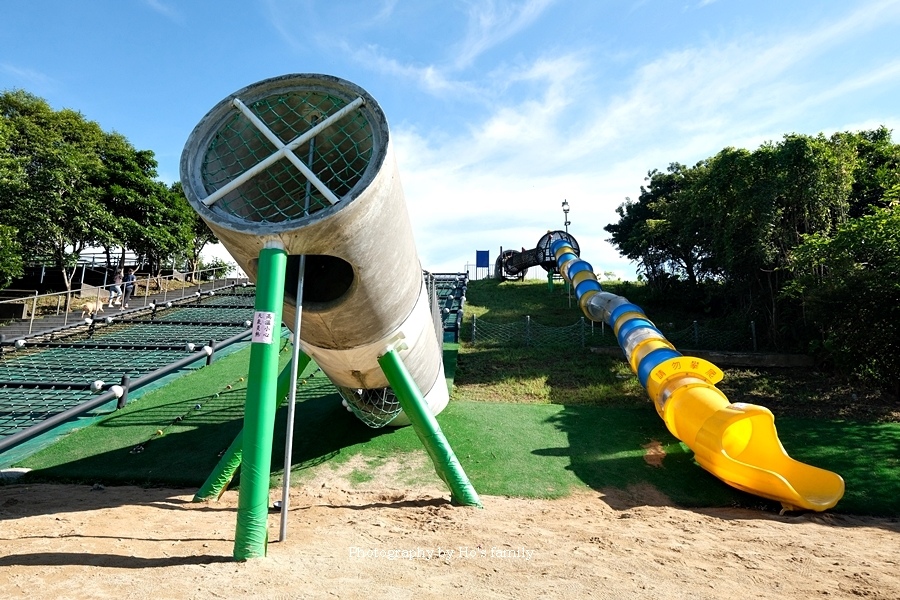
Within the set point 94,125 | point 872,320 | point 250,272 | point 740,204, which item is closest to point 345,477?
point 250,272

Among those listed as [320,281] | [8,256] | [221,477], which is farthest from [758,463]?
[8,256]

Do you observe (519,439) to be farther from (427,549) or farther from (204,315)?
(204,315)

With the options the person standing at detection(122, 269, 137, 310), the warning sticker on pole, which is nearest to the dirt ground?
the warning sticker on pole

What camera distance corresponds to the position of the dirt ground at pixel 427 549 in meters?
3.34

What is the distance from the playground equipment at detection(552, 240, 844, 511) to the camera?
6340 millimetres

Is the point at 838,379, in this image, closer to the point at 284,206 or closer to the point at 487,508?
the point at 487,508

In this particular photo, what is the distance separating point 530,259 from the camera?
2803 centimetres

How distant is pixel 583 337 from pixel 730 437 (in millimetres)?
8036

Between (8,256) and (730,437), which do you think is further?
(8,256)

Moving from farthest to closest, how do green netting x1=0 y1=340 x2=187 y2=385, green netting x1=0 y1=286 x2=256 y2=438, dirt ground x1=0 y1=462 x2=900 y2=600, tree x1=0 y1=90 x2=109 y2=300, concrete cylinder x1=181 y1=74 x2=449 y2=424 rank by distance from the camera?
1. tree x1=0 y1=90 x2=109 y2=300
2. green netting x1=0 y1=340 x2=187 y2=385
3. green netting x1=0 y1=286 x2=256 y2=438
4. concrete cylinder x1=181 y1=74 x2=449 y2=424
5. dirt ground x1=0 y1=462 x2=900 y2=600

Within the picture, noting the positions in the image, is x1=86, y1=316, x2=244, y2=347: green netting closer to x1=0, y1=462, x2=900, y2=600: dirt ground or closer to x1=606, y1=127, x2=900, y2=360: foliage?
x1=0, y1=462, x2=900, y2=600: dirt ground

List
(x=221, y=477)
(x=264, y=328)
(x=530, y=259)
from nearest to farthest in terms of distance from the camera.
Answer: (x=264, y=328) < (x=221, y=477) < (x=530, y=259)

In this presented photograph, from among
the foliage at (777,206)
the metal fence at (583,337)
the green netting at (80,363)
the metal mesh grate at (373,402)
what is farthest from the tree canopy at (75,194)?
the foliage at (777,206)

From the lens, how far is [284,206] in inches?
187
